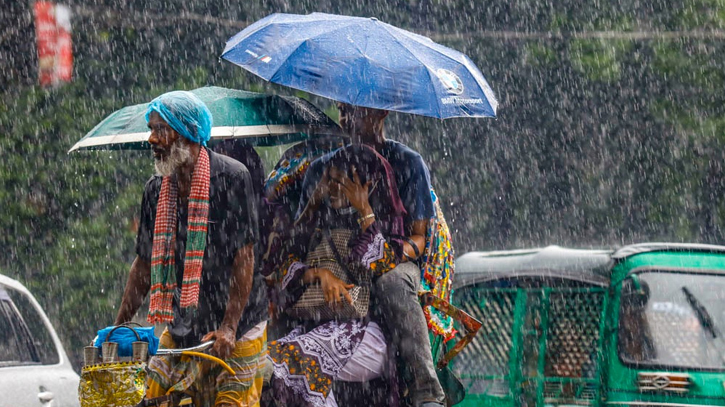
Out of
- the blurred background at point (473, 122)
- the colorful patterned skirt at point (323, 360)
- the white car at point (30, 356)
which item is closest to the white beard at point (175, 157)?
the colorful patterned skirt at point (323, 360)

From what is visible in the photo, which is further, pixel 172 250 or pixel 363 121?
pixel 363 121

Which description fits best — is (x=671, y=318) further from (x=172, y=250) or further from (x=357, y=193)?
(x=172, y=250)

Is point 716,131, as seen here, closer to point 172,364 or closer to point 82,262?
point 82,262

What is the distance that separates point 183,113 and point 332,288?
3.55ft

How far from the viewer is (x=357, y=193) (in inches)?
191

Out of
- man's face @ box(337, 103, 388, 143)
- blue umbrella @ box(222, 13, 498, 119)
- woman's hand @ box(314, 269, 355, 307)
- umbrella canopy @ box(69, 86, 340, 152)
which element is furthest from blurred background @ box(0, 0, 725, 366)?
woman's hand @ box(314, 269, 355, 307)

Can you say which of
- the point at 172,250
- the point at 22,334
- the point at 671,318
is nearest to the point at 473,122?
the point at 671,318

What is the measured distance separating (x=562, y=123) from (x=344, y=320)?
10.4 m

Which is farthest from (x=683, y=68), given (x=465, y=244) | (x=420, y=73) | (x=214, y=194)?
(x=214, y=194)

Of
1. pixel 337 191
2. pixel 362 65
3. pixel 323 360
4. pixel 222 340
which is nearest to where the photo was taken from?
pixel 222 340

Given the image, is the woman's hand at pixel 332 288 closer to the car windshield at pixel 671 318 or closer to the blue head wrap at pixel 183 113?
the blue head wrap at pixel 183 113

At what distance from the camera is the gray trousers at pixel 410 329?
4805 mm

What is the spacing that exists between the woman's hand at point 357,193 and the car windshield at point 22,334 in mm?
2746

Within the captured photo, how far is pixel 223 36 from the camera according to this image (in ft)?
46.4
